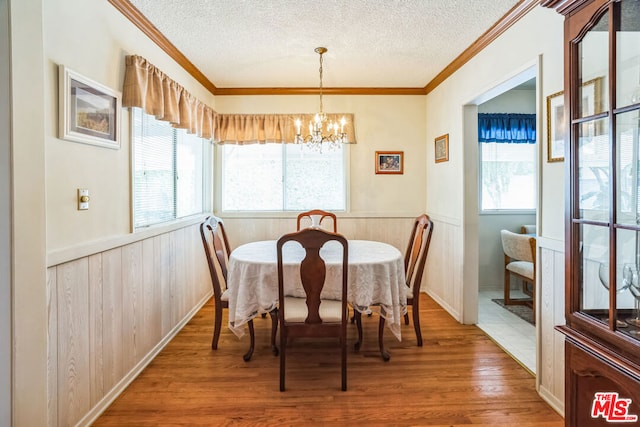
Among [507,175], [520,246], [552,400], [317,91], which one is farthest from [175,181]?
[507,175]

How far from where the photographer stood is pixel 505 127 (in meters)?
4.18

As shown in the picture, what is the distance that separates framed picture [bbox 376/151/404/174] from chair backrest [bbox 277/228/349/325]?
2.33 metres

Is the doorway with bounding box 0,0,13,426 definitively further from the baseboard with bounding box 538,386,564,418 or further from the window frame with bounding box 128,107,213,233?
the baseboard with bounding box 538,386,564,418

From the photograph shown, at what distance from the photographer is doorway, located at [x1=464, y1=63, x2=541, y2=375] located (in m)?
2.65

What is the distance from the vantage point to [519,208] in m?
4.31

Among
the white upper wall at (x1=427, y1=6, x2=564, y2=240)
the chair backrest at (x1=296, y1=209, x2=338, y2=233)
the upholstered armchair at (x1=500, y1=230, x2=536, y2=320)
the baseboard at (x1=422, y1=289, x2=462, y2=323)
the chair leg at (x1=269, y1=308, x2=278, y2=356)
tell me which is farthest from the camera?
the chair backrest at (x1=296, y1=209, x2=338, y2=233)

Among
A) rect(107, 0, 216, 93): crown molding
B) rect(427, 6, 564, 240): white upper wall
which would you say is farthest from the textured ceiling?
rect(427, 6, 564, 240): white upper wall

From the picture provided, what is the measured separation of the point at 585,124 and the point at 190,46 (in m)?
2.89

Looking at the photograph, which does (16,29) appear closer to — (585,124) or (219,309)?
(219,309)

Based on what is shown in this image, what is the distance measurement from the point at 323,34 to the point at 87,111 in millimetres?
1781

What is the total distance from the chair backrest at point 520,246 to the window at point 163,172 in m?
3.45

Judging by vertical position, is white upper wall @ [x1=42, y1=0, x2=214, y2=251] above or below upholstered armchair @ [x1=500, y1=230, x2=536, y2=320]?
above

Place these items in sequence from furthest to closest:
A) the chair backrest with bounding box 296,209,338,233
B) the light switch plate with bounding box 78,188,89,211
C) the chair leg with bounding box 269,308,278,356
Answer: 1. the chair backrest with bounding box 296,209,338,233
2. the chair leg with bounding box 269,308,278,356
3. the light switch plate with bounding box 78,188,89,211

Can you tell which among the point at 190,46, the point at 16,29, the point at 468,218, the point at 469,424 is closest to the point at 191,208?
the point at 190,46
